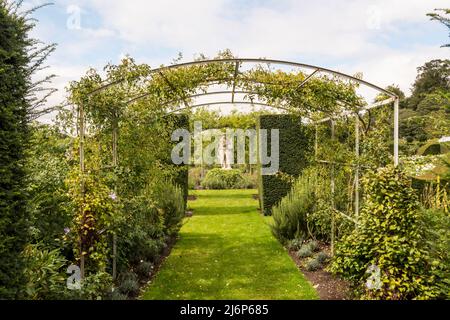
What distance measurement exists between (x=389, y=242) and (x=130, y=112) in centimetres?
379

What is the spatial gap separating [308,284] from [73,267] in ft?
10.1

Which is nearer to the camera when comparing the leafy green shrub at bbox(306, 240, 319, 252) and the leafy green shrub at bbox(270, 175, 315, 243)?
the leafy green shrub at bbox(306, 240, 319, 252)

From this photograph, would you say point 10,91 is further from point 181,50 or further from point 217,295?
point 217,295

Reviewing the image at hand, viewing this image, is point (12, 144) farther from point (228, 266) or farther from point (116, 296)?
point (228, 266)

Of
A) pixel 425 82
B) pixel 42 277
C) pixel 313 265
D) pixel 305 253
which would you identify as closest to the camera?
pixel 42 277

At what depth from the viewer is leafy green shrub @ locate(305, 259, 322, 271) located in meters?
6.17

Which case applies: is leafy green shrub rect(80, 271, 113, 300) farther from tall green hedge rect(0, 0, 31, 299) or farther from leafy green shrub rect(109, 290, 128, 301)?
tall green hedge rect(0, 0, 31, 299)

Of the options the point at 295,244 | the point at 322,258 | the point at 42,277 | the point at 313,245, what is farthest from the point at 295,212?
the point at 42,277

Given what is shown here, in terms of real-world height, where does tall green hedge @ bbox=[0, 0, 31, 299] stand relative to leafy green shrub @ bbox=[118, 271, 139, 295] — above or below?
above

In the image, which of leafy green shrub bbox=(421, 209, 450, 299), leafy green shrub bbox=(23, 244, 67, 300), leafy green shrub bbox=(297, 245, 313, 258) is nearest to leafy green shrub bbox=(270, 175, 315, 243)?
leafy green shrub bbox=(297, 245, 313, 258)

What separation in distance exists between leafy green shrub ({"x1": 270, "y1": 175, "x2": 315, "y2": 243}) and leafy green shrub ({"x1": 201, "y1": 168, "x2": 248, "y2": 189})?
33.8 feet

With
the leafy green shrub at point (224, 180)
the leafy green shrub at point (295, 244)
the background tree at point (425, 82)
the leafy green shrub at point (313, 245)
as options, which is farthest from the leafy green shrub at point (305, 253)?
the background tree at point (425, 82)

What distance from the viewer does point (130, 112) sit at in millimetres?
5855

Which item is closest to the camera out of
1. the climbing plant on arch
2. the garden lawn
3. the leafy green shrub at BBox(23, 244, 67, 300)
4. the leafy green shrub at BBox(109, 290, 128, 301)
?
the leafy green shrub at BBox(23, 244, 67, 300)
